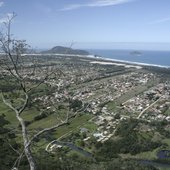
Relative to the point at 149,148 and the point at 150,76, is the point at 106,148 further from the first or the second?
the point at 150,76

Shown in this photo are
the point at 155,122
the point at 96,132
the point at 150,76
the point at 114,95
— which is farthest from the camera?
the point at 150,76

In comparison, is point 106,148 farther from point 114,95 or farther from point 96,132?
point 114,95

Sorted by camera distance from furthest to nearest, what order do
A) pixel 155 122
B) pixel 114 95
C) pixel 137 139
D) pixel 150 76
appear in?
pixel 150 76
pixel 114 95
pixel 155 122
pixel 137 139

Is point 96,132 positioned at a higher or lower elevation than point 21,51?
lower

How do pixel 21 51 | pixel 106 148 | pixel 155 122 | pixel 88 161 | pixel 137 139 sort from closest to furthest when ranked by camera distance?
pixel 21 51
pixel 88 161
pixel 106 148
pixel 137 139
pixel 155 122

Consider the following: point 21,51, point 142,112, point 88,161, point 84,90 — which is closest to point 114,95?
point 84,90

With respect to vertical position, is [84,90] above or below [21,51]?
below

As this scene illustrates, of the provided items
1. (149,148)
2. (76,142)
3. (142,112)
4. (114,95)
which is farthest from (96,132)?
(114,95)

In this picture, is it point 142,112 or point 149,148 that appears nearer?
point 149,148

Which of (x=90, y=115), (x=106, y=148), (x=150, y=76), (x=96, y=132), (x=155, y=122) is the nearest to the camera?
(x=106, y=148)
